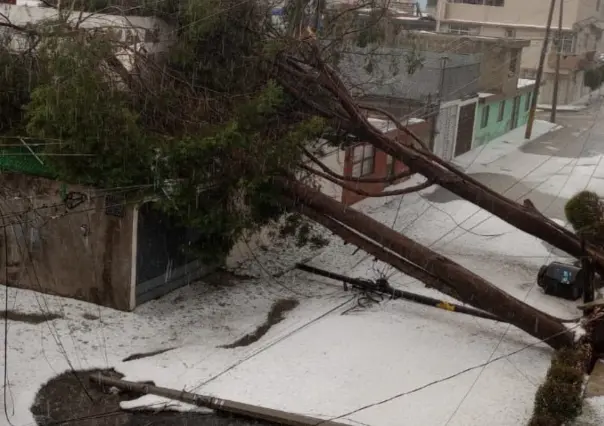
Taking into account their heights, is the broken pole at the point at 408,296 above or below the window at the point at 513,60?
below

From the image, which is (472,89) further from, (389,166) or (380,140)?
(380,140)

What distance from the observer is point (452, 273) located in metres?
13.8

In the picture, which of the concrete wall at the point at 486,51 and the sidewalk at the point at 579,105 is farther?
the sidewalk at the point at 579,105

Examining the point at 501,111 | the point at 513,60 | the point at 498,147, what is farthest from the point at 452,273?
the point at 513,60

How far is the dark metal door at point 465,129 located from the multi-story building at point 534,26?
14.4 meters

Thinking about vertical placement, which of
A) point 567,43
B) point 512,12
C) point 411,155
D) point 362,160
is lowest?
point 362,160

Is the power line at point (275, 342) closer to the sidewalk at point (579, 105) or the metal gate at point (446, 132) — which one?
the metal gate at point (446, 132)

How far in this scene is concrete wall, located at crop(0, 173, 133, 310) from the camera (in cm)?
1405

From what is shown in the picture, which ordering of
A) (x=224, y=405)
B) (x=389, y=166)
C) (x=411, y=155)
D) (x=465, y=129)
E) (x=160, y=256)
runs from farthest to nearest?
(x=465, y=129) → (x=389, y=166) → (x=411, y=155) → (x=160, y=256) → (x=224, y=405)

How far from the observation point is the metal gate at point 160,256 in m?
14.3

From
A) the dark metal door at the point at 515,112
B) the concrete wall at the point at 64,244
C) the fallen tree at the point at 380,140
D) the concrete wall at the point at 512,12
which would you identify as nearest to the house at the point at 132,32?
the fallen tree at the point at 380,140

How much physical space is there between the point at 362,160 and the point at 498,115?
1533cm

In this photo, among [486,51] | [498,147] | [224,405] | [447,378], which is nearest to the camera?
[224,405]

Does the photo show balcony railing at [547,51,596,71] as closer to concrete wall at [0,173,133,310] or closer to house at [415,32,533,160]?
house at [415,32,533,160]
